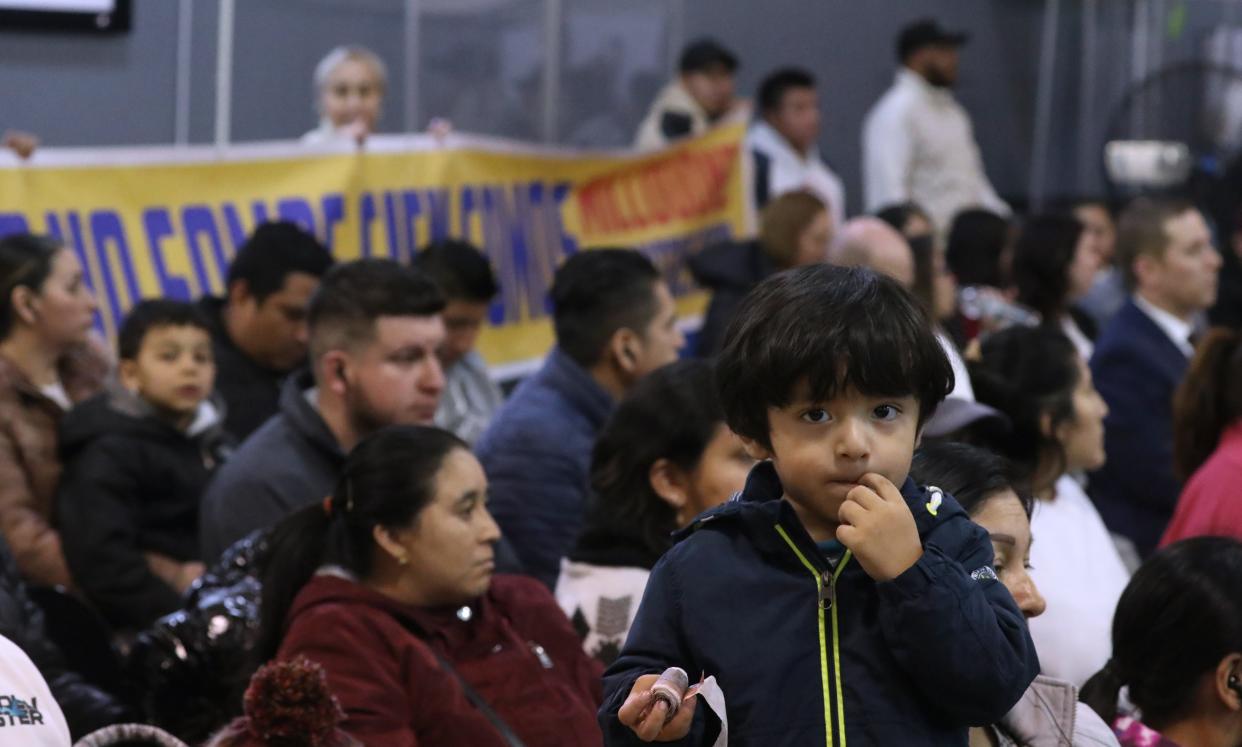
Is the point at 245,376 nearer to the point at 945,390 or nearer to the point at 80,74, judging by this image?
the point at 80,74

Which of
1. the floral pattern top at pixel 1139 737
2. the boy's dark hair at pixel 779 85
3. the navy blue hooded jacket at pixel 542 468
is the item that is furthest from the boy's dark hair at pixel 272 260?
the boy's dark hair at pixel 779 85

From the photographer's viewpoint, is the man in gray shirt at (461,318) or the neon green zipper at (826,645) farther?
the man in gray shirt at (461,318)

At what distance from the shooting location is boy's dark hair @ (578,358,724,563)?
361 centimetres

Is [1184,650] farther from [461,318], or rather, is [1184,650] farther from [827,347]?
[461,318]

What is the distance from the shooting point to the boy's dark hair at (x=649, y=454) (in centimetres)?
Answer: 361

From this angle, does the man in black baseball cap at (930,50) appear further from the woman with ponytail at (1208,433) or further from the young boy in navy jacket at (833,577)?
the young boy in navy jacket at (833,577)

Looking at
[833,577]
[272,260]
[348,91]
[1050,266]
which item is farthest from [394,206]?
[833,577]

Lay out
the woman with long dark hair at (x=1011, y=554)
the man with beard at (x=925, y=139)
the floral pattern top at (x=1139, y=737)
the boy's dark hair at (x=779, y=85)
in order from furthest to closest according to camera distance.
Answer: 1. the man with beard at (x=925, y=139)
2. the boy's dark hair at (x=779, y=85)
3. the floral pattern top at (x=1139, y=737)
4. the woman with long dark hair at (x=1011, y=554)

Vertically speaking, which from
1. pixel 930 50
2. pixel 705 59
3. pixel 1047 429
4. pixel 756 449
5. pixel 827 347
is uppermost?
pixel 930 50

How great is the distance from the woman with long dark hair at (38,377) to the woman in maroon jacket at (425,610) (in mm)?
1199

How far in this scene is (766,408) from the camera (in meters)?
1.97

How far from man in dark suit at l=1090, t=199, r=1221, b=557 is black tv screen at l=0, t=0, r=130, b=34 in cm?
358

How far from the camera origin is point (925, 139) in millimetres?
9914

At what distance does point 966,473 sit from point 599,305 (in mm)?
2125
